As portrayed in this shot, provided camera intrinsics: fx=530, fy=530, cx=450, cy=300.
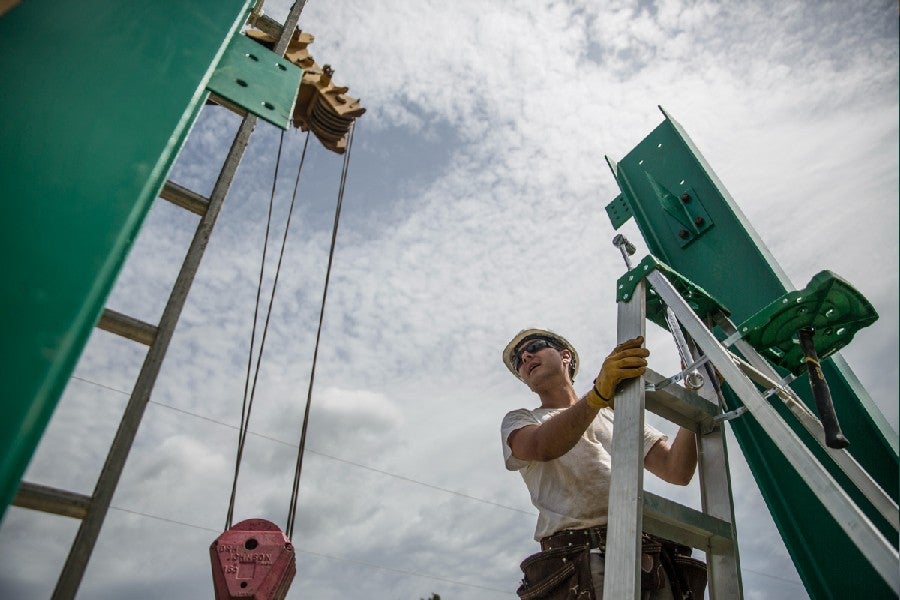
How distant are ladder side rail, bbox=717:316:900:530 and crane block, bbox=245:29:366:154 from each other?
9.35ft

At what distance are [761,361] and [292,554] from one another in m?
1.96

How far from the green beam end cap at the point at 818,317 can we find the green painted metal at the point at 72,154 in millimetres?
1759

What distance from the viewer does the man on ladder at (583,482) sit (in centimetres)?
219

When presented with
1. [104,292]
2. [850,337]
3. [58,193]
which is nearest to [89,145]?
[58,193]

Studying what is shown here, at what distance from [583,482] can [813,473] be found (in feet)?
4.41

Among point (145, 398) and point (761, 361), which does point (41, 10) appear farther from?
point (761, 361)

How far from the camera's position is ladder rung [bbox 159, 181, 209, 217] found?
2.02 meters

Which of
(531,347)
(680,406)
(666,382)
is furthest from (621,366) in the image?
(531,347)

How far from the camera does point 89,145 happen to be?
0.88 metres

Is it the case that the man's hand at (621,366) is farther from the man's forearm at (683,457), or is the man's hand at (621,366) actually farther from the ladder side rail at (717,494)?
the man's forearm at (683,457)

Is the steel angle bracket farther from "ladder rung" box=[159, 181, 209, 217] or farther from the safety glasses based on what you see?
the safety glasses

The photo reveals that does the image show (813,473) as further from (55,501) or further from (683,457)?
(55,501)

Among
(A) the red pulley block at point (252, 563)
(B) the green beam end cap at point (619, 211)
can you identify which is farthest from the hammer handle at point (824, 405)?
(B) the green beam end cap at point (619, 211)

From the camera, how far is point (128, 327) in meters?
1.67
